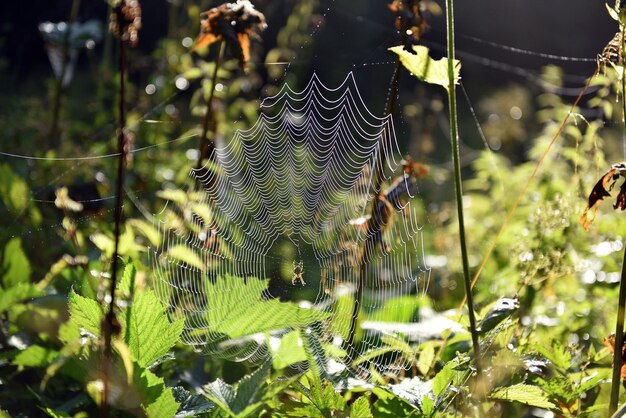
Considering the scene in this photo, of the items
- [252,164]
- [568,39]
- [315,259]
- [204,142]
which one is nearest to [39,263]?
[204,142]

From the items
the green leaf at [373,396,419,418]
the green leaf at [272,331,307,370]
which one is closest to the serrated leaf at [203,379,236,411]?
the green leaf at [272,331,307,370]

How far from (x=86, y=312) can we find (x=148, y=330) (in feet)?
0.31

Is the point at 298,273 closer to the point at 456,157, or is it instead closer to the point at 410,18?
the point at 410,18

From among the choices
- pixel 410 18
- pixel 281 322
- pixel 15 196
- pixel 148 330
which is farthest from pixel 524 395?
pixel 15 196

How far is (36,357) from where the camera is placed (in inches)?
58.2

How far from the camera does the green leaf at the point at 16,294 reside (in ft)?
5.12

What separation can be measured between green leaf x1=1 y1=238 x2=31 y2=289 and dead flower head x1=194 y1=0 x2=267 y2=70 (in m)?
0.64

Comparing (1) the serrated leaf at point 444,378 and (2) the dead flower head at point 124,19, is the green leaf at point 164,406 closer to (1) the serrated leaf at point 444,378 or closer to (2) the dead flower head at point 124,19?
(1) the serrated leaf at point 444,378

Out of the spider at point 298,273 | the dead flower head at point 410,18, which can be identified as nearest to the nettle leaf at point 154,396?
the dead flower head at point 410,18

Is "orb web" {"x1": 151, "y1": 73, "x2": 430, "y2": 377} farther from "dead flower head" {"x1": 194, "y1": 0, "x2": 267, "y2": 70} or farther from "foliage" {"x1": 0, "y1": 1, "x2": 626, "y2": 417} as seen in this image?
"dead flower head" {"x1": 194, "y1": 0, "x2": 267, "y2": 70}

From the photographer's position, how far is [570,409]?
124cm

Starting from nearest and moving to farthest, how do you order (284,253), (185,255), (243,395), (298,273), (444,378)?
(243,395) → (444,378) → (185,255) → (298,273) → (284,253)

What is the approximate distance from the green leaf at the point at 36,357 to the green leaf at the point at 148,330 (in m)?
0.32

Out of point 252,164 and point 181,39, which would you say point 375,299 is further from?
point 181,39
